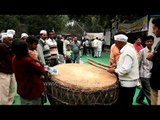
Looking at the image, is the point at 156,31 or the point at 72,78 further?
the point at 72,78

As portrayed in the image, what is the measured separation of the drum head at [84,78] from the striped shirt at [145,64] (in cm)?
169

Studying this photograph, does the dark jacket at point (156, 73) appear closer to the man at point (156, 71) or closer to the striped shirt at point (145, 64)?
the man at point (156, 71)

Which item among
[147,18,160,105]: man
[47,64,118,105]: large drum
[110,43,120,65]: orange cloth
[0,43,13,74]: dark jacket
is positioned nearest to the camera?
[147,18,160,105]: man

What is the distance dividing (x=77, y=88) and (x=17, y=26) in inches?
1231

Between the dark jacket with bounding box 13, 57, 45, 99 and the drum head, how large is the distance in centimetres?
30

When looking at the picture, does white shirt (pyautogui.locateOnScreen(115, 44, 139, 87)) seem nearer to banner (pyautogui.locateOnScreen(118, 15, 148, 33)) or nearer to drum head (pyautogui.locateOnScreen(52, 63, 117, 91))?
drum head (pyautogui.locateOnScreen(52, 63, 117, 91))

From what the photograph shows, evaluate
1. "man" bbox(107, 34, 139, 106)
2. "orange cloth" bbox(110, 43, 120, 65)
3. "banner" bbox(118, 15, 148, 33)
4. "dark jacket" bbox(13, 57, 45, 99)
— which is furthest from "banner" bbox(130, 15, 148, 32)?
"dark jacket" bbox(13, 57, 45, 99)

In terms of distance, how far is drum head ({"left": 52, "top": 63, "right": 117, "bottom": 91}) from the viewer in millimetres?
4164

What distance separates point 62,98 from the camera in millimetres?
4305

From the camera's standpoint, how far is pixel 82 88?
4.12 m

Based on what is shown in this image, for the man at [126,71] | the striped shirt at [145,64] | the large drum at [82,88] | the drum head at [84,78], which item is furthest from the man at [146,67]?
the large drum at [82,88]
